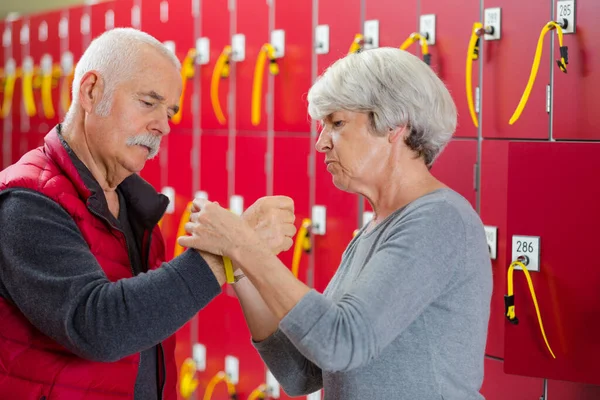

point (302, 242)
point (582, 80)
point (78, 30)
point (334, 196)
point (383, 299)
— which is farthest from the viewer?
point (78, 30)

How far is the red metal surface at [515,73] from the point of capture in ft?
8.59

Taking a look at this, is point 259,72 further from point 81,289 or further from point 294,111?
point 81,289

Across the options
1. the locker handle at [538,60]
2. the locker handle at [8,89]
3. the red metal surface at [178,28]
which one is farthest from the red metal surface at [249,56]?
the locker handle at [8,89]

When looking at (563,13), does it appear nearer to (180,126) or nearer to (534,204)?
(534,204)

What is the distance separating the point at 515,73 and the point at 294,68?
47.4 inches

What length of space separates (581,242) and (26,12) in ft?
19.1

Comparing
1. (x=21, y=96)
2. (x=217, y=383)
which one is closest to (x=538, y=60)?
(x=217, y=383)

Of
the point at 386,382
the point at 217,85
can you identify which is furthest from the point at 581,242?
the point at 217,85

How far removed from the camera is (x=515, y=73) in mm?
2691

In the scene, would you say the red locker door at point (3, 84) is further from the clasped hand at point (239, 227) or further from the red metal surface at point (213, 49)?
the clasped hand at point (239, 227)

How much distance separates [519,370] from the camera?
2.41m

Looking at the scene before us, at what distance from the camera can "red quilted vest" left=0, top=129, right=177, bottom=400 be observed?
157 centimetres

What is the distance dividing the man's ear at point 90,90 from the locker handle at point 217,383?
8.15 feet

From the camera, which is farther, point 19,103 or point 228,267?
point 19,103
